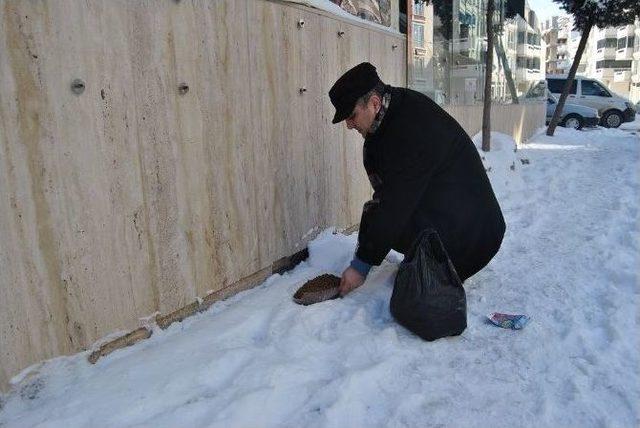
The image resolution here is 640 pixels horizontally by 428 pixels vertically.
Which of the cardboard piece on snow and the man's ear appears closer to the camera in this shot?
the man's ear

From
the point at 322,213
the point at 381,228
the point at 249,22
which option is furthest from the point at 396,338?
the point at 249,22

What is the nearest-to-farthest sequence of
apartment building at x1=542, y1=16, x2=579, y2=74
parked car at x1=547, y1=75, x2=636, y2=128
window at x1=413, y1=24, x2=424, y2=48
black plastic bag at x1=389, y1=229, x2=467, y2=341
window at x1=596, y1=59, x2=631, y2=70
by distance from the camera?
black plastic bag at x1=389, y1=229, x2=467, y2=341
window at x1=413, y1=24, x2=424, y2=48
parked car at x1=547, y1=75, x2=636, y2=128
window at x1=596, y1=59, x2=631, y2=70
apartment building at x1=542, y1=16, x2=579, y2=74

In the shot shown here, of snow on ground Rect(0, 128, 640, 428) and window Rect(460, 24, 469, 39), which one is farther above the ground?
window Rect(460, 24, 469, 39)

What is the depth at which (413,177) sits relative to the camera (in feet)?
9.11

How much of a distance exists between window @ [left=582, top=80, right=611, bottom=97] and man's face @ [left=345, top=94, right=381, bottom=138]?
18.9 m

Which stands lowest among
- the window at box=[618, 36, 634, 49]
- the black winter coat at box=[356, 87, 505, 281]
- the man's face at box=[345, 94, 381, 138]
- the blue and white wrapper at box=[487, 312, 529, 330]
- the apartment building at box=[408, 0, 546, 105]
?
the blue and white wrapper at box=[487, 312, 529, 330]

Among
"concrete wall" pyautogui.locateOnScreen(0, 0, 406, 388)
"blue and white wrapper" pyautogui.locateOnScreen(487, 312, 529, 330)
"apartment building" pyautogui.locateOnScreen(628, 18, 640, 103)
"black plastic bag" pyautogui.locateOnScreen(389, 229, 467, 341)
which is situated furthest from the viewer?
"apartment building" pyautogui.locateOnScreen(628, 18, 640, 103)

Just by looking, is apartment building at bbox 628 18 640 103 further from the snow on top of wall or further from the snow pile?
the snow on top of wall

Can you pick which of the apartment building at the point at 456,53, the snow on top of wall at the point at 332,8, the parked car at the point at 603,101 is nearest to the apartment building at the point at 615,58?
the parked car at the point at 603,101

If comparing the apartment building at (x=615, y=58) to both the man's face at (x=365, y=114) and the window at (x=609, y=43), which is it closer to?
the window at (x=609, y=43)

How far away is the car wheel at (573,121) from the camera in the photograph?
1820 cm

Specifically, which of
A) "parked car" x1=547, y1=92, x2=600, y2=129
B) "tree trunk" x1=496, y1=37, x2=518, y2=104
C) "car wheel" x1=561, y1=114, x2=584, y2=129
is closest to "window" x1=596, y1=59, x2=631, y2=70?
"parked car" x1=547, y1=92, x2=600, y2=129

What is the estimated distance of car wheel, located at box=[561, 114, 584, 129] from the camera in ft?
59.7

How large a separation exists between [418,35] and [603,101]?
15.0 m
